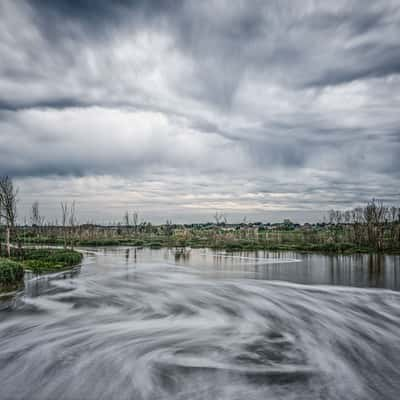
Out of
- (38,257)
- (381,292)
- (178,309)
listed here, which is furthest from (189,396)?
(38,257)

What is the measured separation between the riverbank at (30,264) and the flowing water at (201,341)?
677 millimetres

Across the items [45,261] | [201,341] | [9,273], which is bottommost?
[201,341]

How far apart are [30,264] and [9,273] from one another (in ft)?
19.6

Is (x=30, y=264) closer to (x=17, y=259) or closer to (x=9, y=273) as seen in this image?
(x=17, y=259)

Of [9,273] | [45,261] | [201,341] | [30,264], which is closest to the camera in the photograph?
[201,341]

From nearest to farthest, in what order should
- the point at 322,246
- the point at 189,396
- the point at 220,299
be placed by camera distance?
the point at 189,396 → the point at 220,299 → the point at 322,246

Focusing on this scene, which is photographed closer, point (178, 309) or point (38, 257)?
point (178, 309)

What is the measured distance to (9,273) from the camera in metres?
13.4

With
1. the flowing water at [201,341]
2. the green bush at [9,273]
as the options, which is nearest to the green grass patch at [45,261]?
the green bush at [9,273]

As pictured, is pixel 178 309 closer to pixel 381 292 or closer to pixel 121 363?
pixel 121 363

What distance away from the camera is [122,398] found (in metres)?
5.12

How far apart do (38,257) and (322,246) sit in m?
25.1

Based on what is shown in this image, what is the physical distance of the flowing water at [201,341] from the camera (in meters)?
5.39

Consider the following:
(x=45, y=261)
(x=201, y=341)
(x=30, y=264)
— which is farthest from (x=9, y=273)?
(x=201, y=341)
